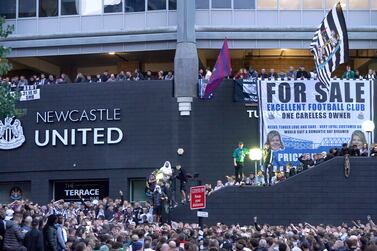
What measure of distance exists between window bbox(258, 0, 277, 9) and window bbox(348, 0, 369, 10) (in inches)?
149

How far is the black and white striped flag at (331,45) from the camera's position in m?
33.6

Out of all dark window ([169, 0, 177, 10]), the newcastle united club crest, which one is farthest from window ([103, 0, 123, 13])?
the newcastle united club crest

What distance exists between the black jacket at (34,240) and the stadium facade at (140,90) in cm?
2014

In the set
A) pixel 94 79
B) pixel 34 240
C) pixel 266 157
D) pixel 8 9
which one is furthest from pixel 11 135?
pixel 34 240

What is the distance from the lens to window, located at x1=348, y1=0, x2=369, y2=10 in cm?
4100

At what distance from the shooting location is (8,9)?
42.6m

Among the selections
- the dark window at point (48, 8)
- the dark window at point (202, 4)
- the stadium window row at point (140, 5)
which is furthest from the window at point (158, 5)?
the dark window at point (48, 8)

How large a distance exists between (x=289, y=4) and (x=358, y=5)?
3482mm

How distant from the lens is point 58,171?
128 ft

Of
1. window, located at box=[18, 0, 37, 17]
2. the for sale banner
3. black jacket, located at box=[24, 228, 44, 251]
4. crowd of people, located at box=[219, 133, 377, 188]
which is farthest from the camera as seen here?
window, located at box=[18, 0, 37, 17]

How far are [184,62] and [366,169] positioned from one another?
10.0 m

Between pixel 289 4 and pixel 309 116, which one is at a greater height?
pixel 289 4

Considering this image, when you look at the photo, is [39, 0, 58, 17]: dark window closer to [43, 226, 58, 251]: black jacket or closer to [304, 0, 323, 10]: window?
[304, 0, 323, 10]: window

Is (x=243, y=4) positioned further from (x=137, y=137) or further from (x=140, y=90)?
(x=137, y=137)
